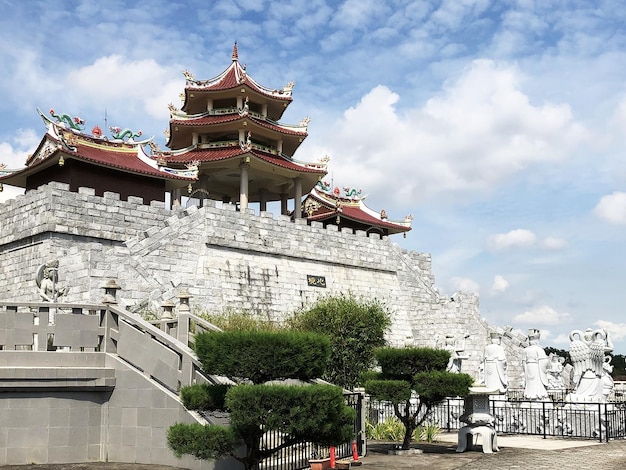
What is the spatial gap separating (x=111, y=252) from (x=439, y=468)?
516 inches

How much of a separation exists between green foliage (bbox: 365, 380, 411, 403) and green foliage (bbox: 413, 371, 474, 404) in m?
0.29

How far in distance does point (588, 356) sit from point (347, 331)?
24.9 feet

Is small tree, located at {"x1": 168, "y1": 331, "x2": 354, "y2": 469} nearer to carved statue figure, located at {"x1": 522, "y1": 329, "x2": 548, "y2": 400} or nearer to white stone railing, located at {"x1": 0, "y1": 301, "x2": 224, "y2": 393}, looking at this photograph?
white stone railing, located at {"x1": 0, "y1": 301, "x2": 224, "y2": 393}

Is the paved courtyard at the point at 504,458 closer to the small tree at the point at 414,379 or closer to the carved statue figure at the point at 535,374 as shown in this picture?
the small tree at the point at 414,379

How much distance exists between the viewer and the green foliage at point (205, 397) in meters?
10.4

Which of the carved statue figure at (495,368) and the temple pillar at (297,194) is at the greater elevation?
the temple pillar at (297,194)

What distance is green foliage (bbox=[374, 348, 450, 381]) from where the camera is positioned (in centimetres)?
1513

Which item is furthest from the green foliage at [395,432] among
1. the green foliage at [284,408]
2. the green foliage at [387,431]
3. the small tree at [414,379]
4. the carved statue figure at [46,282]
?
the carved statue figure at [46,282]

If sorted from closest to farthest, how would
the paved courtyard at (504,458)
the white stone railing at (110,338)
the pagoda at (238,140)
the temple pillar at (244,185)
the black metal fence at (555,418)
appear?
the white stone railing at (110,338) < the paved courtyard at (504,458) < the black metal fence at (555,418) < the temple pillar at (244,185) < the pagoda at (238,140)

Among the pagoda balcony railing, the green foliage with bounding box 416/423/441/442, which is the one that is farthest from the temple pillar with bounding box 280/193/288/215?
the green foliage with bounding box 416/423/441/442

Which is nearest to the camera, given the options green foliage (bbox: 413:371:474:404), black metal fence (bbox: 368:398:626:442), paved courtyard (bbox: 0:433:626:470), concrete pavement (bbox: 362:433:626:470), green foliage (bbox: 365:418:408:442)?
paved courtyard (bbox: 0:433:626:470)

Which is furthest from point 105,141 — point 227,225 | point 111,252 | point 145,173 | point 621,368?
point 621,368

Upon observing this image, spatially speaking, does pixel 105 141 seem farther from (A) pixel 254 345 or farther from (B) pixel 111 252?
(A) pixel 254 345

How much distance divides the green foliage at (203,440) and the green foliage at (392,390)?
5.18m
